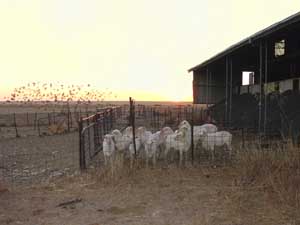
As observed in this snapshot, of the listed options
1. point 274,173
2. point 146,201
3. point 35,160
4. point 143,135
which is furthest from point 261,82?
point 146,201

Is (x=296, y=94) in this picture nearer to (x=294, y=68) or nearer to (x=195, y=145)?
(x=195, y=145)

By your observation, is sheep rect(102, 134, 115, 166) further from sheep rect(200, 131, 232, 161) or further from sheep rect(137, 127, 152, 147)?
sheep rect(200, 131, 232, 161)

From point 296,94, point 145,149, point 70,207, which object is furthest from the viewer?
point 296,94

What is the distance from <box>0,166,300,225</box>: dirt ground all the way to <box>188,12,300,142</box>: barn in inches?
194

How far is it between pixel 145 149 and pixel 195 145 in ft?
6.86

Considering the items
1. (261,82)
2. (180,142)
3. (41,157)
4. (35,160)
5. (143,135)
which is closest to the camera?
(180,142)

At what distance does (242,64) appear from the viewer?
3353 cm

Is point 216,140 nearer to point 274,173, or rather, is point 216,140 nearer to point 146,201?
point 274,173

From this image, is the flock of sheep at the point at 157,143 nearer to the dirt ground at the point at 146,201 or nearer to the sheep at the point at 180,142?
the sheep at the point at 180,142

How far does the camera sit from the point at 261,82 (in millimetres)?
20984

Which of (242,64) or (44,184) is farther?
(242,64)

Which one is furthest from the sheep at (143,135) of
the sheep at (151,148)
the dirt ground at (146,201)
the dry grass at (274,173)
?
the dry grass at (274,173)

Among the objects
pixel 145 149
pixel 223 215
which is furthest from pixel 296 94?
pixel 223 215

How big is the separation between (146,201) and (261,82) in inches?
494
